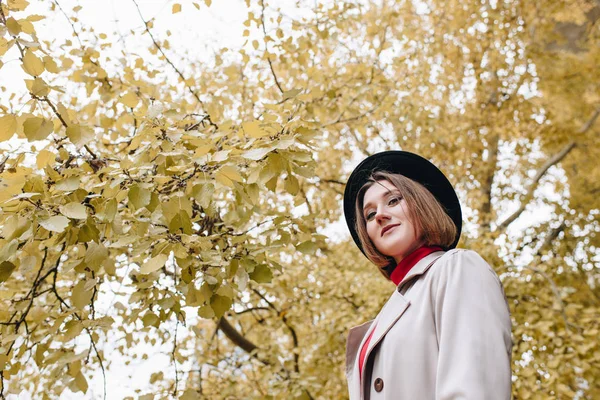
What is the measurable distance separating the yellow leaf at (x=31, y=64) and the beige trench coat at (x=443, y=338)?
1.22 m

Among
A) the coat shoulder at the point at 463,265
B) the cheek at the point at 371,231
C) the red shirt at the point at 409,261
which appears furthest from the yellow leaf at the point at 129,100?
the coat shoulder at the point at 463,265

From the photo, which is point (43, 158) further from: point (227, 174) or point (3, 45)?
point (227, 174)

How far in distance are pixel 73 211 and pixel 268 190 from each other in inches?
36.2

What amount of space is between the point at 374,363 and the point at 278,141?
0.68m

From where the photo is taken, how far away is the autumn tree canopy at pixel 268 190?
5.63ft

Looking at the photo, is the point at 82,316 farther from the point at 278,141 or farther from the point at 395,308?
the point at 395,308

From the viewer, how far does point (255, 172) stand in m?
1.72

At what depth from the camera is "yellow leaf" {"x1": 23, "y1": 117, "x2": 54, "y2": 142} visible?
153cm

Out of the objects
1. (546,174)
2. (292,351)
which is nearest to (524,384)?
(292,351)

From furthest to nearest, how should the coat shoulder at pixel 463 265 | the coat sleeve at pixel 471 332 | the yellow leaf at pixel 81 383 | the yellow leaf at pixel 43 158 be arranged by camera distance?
the yellow leaf at pixel 81 383 → the yellow leaf at pixel 43 158 → the coat shoulder at pixel 463 265 → the coat sleeve at pixel 471 332

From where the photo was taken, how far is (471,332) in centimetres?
110

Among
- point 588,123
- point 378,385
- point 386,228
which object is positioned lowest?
point 378,385

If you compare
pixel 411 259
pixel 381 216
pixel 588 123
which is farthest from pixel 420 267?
pixel 588 123

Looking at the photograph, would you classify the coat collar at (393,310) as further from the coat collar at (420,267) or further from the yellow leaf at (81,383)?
the yellow leaf at (81,383)
